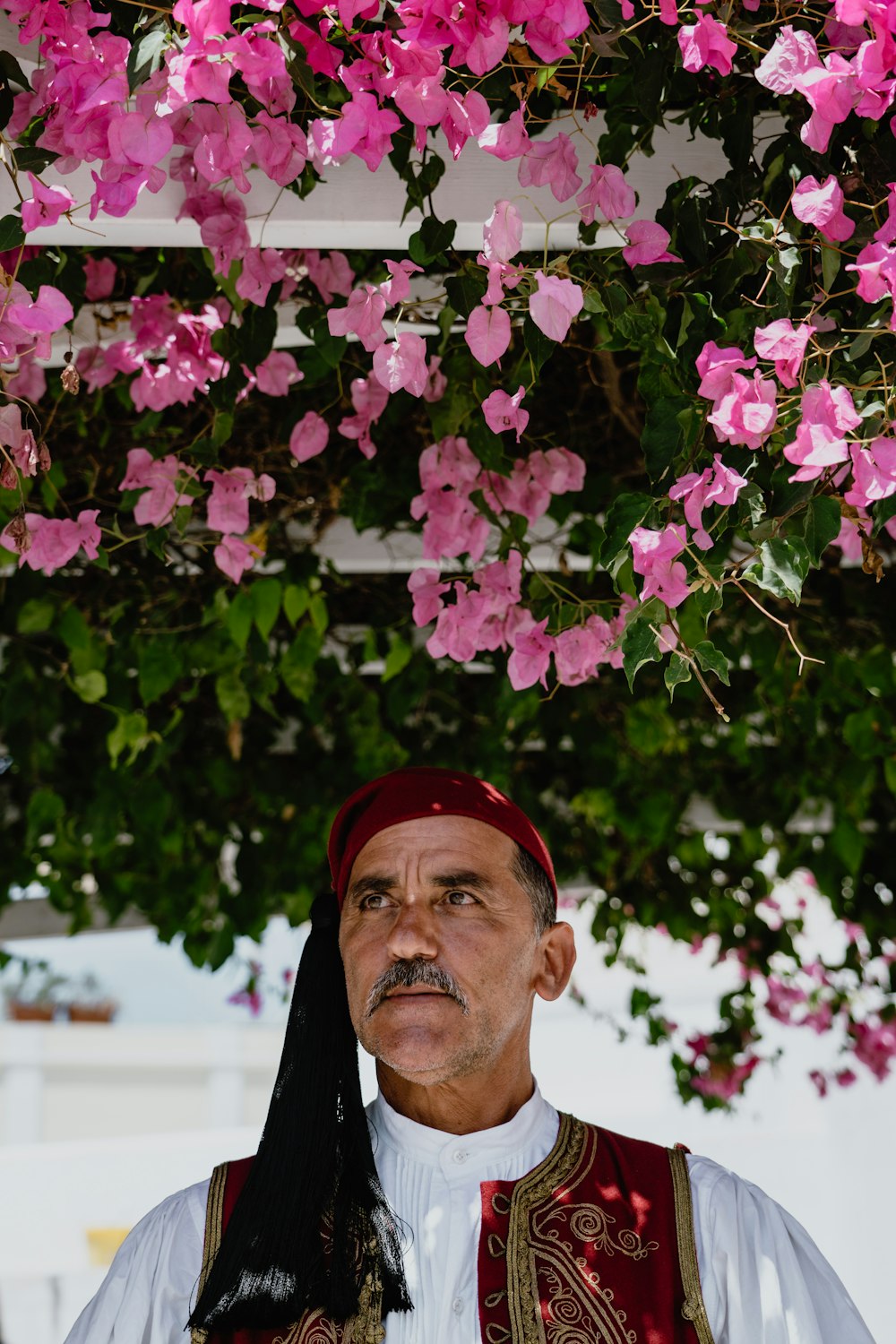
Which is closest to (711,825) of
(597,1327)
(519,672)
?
(519,672)

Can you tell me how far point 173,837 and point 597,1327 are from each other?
2373mm

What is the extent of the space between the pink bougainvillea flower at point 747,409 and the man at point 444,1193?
795 millimetres

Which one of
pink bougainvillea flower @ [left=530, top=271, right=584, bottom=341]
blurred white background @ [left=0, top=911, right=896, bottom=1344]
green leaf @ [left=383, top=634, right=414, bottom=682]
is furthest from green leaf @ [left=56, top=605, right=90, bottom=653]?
blurred white background @ [left=0, top=911, right=896, bottom=1344]

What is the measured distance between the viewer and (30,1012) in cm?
1403

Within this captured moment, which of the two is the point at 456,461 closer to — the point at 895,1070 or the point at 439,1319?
the point at 439,1319

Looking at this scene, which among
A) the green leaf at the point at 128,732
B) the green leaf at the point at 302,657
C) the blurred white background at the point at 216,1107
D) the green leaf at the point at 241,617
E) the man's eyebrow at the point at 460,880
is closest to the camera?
the man's eyebrow at the point at 460,880

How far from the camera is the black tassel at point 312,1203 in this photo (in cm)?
174

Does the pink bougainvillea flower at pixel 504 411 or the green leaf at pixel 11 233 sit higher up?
the green leaf at pixel 11 233

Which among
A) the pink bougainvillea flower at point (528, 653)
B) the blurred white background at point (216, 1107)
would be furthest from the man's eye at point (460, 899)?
the blurred white background at point (216, 1107)

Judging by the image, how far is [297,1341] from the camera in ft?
5.72

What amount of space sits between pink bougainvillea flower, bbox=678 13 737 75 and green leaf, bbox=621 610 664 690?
1.54 ft

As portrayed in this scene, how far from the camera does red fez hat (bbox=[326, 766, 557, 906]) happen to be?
6.47ft

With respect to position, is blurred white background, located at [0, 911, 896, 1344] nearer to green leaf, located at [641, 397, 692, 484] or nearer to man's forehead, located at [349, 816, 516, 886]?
man's forehead, located at [349, 816, 516, 886]

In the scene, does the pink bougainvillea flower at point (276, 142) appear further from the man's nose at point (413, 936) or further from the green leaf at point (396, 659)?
the green leaf at point (396, 659)
